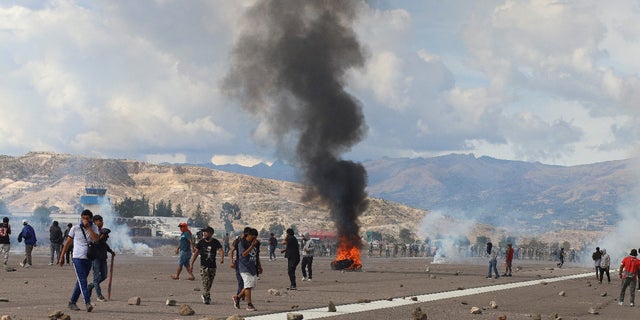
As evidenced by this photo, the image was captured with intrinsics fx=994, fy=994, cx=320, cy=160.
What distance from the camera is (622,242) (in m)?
102

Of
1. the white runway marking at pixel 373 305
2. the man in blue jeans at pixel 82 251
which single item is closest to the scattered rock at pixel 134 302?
the man in blue jeans at pixel 82 251

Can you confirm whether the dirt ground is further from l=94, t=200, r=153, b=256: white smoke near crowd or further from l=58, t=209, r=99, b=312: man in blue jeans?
l=94, t=200, r=153, b=256: white smoke near crowd

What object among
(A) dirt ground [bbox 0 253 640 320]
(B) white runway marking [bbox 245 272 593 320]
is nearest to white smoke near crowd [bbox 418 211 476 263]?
(A) dirt ground [bbox 0 253 640 320]

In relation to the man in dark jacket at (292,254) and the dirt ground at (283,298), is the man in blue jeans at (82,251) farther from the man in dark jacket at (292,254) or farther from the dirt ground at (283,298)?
the man in dark jacket at (292,254)

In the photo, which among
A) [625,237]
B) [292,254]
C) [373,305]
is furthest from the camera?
[625,237]

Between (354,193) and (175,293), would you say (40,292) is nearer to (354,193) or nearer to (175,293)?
(175,293)

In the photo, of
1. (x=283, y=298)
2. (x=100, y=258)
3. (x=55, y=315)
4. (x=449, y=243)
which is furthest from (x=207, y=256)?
(x=449, y=243)

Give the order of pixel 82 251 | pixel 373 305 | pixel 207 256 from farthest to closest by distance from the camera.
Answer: pixel 373 305 < pixel 207 256 < pixel 82 251

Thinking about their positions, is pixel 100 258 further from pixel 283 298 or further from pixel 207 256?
pixel 283 298

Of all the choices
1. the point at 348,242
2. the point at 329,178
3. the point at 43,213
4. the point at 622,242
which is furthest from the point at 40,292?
the point at 43,213

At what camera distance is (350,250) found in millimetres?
49000

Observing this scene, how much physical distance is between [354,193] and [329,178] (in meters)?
1.66

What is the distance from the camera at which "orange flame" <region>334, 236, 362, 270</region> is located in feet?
158

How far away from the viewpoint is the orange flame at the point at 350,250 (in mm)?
48106
